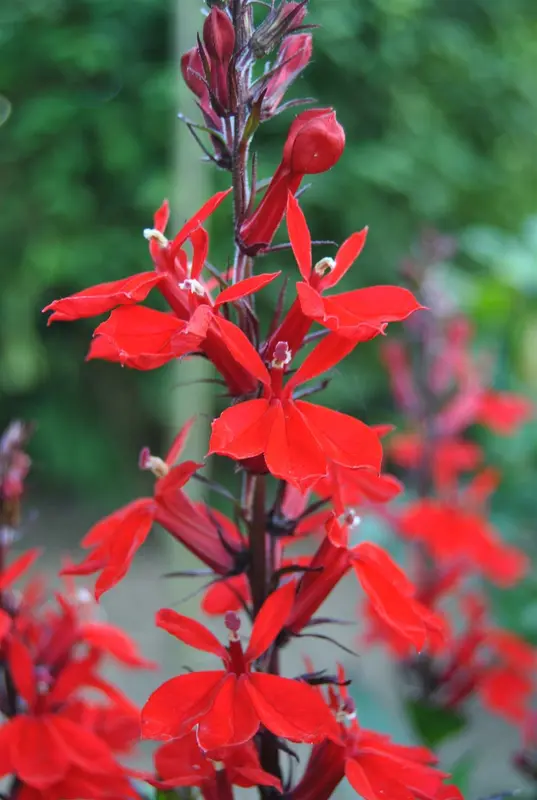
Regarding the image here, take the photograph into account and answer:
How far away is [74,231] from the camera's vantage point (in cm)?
366

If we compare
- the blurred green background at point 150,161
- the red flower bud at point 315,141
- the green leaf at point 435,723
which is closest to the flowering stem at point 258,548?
the red flower bud at point 315,141

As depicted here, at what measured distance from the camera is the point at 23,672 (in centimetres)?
61

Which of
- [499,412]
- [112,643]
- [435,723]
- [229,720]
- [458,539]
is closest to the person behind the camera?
[229,720]

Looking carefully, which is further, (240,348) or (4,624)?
(4,624)

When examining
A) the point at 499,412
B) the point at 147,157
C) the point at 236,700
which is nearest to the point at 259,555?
the point at 236,700

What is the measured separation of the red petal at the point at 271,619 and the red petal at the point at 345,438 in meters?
0.10

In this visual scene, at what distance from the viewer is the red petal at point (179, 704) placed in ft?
1.46

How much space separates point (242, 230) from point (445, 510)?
2.83 ft

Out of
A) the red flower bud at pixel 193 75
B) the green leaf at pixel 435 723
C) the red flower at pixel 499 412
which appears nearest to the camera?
the red flower bud at pixel 193 75

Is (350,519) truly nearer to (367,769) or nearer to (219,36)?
(367,769)

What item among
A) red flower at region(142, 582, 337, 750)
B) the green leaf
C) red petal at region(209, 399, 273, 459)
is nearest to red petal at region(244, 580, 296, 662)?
red flower at region(142, 582, 337, 750)

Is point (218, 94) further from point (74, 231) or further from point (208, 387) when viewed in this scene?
point (74, 231)

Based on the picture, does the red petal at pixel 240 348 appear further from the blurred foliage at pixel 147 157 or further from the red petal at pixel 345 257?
the blurred foliage at pixel 147 157

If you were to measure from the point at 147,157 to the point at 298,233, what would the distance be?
128 inches
